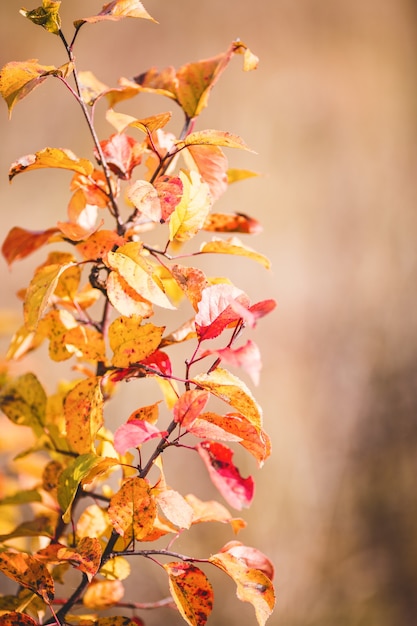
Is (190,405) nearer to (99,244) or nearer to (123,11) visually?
(99,244)

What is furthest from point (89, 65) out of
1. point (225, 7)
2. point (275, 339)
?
point (275, 339)

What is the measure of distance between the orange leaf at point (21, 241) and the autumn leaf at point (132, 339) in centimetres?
13

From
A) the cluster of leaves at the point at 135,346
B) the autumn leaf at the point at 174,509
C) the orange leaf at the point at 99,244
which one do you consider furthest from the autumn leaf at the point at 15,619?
the orange leaf at the point at 99,244

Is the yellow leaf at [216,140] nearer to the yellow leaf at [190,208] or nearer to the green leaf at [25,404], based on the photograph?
the yellow leaf at [190,208]

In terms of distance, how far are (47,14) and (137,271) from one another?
0.53 feet

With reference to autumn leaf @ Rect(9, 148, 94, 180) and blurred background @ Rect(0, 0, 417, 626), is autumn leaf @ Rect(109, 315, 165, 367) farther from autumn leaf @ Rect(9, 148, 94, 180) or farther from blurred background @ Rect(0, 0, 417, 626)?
blurred background @ Rect(0, 0, 417, 626)

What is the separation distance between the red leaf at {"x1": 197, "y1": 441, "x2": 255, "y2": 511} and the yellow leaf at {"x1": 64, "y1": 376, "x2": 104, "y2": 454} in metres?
0.07

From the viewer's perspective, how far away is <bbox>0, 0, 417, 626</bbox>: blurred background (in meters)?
1.65

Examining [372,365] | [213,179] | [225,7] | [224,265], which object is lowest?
[213,179]

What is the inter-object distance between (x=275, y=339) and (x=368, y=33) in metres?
1.38

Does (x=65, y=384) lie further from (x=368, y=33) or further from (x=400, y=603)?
(x=368, y=33)

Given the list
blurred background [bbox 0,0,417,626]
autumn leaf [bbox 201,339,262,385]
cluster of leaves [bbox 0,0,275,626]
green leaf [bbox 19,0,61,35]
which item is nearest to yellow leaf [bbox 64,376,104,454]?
cluster of leaves [bbox 0,0,275,626]

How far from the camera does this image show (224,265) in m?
1.90

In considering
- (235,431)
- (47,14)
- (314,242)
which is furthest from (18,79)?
(314,242)
